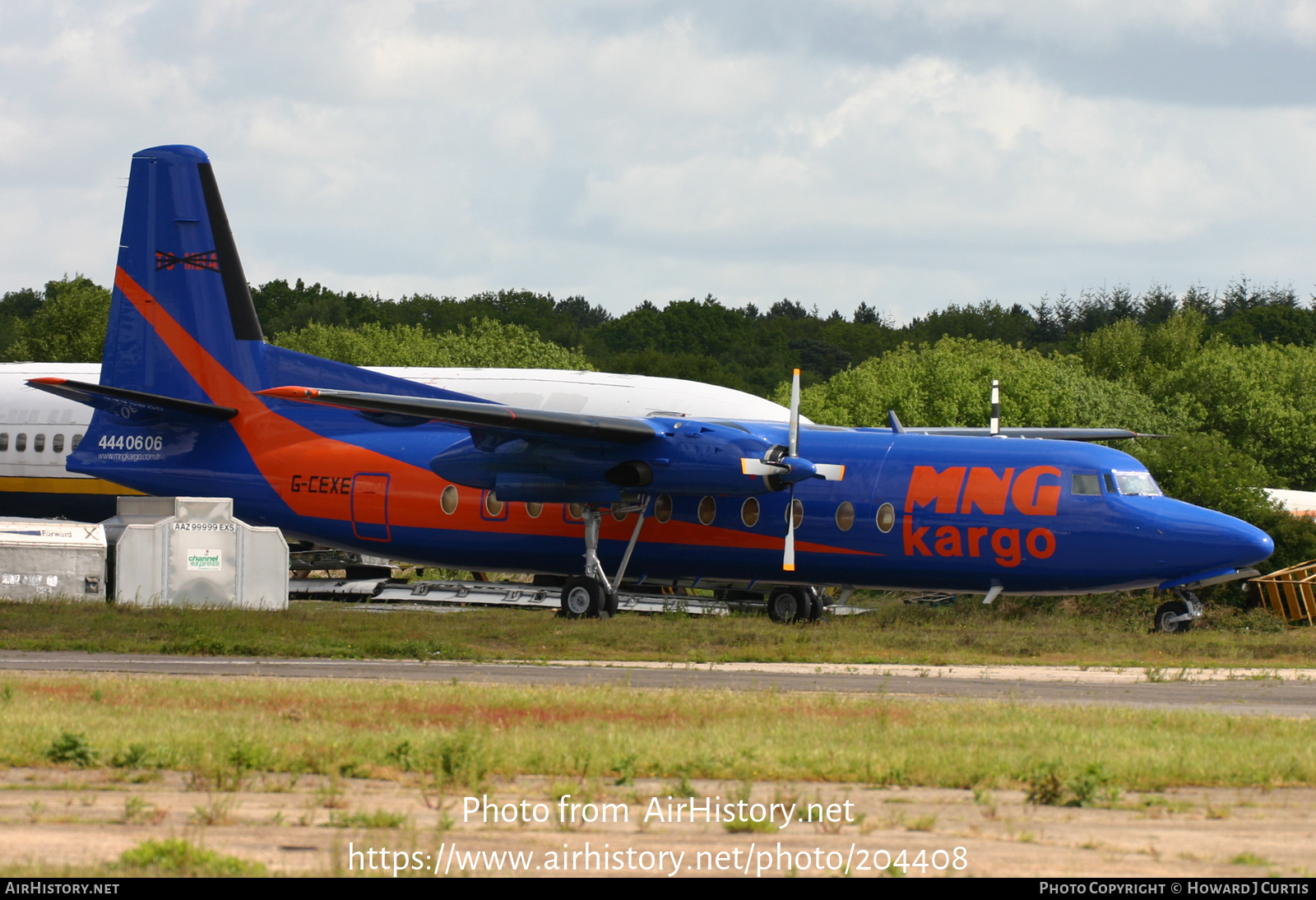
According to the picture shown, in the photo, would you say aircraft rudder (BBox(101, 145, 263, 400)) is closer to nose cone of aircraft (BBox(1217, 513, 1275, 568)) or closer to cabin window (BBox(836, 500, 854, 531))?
cabin window (BBox(836, 500, 854, 531))

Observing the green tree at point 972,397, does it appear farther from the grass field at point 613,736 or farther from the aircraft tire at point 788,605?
the grass field at point 613,736

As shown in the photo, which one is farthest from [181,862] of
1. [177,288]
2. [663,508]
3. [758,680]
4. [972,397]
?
[972,397]

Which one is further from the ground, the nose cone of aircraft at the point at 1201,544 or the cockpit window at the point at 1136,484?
the cockpit window at the point at 1136,484

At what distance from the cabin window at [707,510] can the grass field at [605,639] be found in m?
1.86

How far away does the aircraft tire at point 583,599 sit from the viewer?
26.2 meters

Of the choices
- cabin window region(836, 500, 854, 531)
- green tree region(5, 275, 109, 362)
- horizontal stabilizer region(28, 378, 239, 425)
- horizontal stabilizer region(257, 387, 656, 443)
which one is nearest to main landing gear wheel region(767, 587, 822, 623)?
cabin window region(836, 500, 854, 531)

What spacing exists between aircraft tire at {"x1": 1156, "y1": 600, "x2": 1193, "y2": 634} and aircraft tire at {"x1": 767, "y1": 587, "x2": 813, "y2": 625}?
6.41m

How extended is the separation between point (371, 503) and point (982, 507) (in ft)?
39.4

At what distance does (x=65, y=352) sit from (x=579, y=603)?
67.4 meters

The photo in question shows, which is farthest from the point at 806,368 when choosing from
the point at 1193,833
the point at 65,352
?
the point at 1193,833

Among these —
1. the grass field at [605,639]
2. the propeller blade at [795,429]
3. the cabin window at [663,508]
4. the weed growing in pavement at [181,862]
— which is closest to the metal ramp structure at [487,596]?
the cabin window at [663,508]

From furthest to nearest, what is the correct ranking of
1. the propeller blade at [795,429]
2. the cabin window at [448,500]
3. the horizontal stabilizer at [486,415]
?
the cabin window at [448,500]
the propeller blade at [795,429]
the horizontal stabilizer at [486,415]
